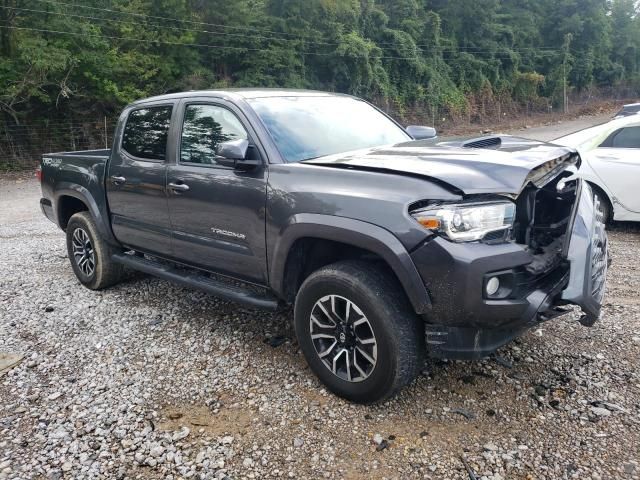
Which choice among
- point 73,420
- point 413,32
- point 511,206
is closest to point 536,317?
point 511,206

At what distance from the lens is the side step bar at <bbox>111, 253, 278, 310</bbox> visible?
3648 millimetres

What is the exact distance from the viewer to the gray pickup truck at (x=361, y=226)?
2740mm

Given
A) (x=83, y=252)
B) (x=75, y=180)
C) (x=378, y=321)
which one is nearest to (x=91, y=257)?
(x=83, y=252)

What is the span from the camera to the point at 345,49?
27.5 m

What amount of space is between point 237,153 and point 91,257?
284 centimetres

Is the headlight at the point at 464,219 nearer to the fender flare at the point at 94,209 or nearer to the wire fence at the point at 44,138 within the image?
the fender flare at the point at 94,209

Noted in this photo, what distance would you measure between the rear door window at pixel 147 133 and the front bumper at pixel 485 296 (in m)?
2.67

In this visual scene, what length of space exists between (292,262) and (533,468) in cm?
179

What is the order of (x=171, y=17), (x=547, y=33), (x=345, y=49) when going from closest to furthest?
(x=171, y=17) → (x=345, y=49) → (x=547, y=33)

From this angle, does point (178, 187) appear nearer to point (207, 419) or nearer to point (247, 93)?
point (247, 93)

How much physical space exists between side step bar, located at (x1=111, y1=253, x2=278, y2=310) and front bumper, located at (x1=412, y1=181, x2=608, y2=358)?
124 cm

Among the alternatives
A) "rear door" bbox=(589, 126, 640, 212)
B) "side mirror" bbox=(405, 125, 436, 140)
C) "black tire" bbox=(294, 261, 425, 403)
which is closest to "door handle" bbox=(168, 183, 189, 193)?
"black tire" bbox=(294, 261, 425, 403)

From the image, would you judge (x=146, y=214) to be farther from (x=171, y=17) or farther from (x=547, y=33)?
(x=547, y=33)

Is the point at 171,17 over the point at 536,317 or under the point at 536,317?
over
